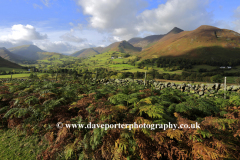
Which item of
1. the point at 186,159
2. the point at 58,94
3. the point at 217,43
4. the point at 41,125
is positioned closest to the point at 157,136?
the point at 186,159

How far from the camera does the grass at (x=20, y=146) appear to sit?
362cm

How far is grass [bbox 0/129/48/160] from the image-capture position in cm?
362

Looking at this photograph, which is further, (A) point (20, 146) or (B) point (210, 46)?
(B) point (210, 46)

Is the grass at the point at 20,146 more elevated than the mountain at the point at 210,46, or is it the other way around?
the mountain at the point at 210,46

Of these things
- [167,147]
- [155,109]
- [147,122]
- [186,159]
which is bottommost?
[186,159]

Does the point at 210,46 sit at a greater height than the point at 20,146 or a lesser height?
greater

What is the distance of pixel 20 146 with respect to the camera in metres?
4.00

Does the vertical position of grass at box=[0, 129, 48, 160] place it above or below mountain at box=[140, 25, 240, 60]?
below

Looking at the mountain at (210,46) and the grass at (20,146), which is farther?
the mountain at (210,46)

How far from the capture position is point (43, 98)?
526cm

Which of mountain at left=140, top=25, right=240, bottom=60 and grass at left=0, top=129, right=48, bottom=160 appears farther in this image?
mountain at left=140, top=25, right=240, bottom=60

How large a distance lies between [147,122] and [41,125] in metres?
4.27

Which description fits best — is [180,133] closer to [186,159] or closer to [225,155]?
[186,159]

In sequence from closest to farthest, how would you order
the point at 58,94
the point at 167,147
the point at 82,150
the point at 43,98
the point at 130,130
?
1. the point at 167,147
2. the point at 130,130
3. the point at 82,150
4. the point at 43,98
5. the point at 58,94
